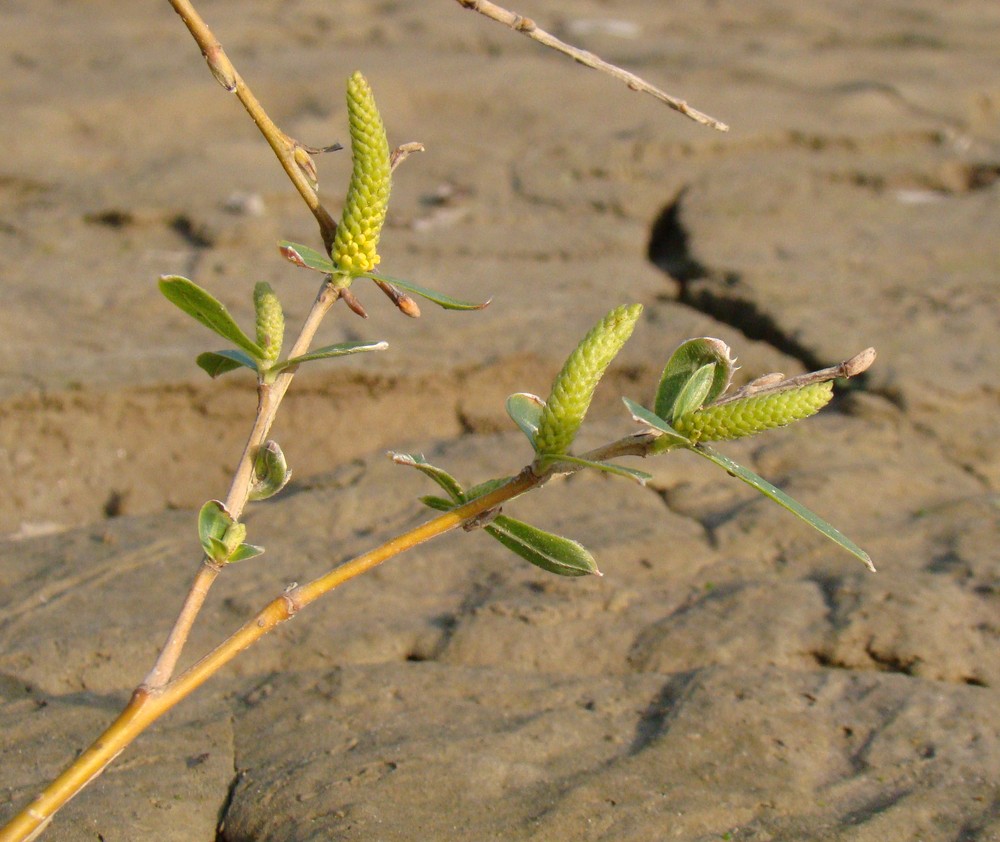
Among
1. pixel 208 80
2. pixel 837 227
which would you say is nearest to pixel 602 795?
pixel 837 227

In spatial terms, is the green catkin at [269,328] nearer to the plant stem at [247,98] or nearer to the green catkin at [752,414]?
the plant stem at [247,98]

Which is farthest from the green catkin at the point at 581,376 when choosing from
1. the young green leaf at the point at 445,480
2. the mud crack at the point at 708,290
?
the mud crack at the point at 708,290

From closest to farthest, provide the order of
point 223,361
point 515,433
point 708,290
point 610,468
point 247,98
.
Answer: point 610,468
point 247,98
point 223,361
point 515,433
point 708,290

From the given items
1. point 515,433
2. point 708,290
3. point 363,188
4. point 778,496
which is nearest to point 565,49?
point 363,188

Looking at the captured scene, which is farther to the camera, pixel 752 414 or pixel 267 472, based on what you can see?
pixel 267 472

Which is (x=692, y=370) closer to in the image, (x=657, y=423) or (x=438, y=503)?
(x=657, y=423)

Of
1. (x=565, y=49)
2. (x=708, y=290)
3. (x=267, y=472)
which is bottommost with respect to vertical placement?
(x=708, y=290)

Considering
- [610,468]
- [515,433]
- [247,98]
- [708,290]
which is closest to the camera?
[610,468]

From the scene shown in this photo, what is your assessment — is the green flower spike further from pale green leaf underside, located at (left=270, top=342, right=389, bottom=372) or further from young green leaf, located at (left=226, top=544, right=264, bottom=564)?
young green leaf, located at (left=226, top=544, right=264, bottom=564)
